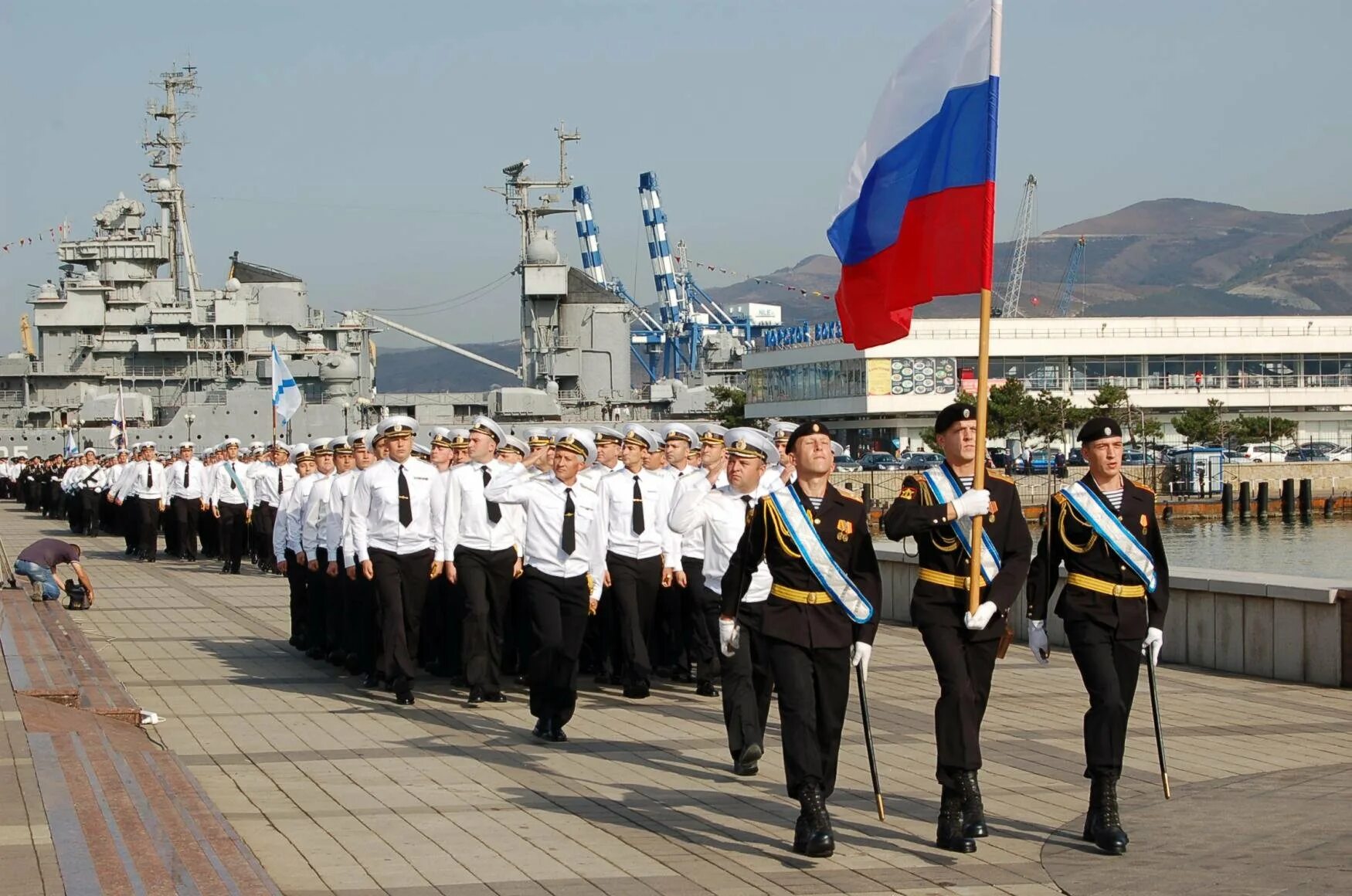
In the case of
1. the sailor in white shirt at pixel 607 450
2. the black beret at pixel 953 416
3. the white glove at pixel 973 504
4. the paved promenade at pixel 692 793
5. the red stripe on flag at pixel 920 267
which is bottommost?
the paved promenade at pixel 692 793

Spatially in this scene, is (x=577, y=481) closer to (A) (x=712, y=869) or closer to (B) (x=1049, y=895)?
(A) (x=712, y=869)

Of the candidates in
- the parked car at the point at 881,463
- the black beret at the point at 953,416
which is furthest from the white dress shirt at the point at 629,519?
the parked car at the point at 881,463

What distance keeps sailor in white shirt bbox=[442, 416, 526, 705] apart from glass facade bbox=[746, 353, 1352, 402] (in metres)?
70.0

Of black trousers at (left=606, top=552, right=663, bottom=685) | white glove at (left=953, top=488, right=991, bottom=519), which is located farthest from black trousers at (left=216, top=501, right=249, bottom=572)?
white glove at (left=953, top=488, right=991, bottom=519)

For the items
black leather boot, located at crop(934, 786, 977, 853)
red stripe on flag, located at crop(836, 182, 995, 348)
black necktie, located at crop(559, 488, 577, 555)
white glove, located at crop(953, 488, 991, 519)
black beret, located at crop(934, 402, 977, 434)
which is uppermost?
red stripe on flag, located at crop(836, 182, 995, 348)

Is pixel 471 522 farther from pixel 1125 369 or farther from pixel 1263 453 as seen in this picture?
pixel 1125 369

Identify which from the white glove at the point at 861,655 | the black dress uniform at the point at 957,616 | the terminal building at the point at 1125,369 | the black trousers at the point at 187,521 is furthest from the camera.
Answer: the terminal building at the point at 1125,369

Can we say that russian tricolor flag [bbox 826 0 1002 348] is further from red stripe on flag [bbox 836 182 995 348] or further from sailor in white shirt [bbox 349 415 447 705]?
sailor in white shirt [bbox 349 415 447 705]

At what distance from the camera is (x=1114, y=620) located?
24.9 ft

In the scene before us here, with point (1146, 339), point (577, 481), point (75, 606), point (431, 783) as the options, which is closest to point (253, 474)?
point (75, 606)

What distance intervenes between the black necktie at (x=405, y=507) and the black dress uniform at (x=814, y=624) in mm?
5338

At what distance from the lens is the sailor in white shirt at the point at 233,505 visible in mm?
26703

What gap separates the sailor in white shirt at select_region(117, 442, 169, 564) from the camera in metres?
29.9

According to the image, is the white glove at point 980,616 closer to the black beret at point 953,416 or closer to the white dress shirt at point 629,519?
the black beret at point 953,416
